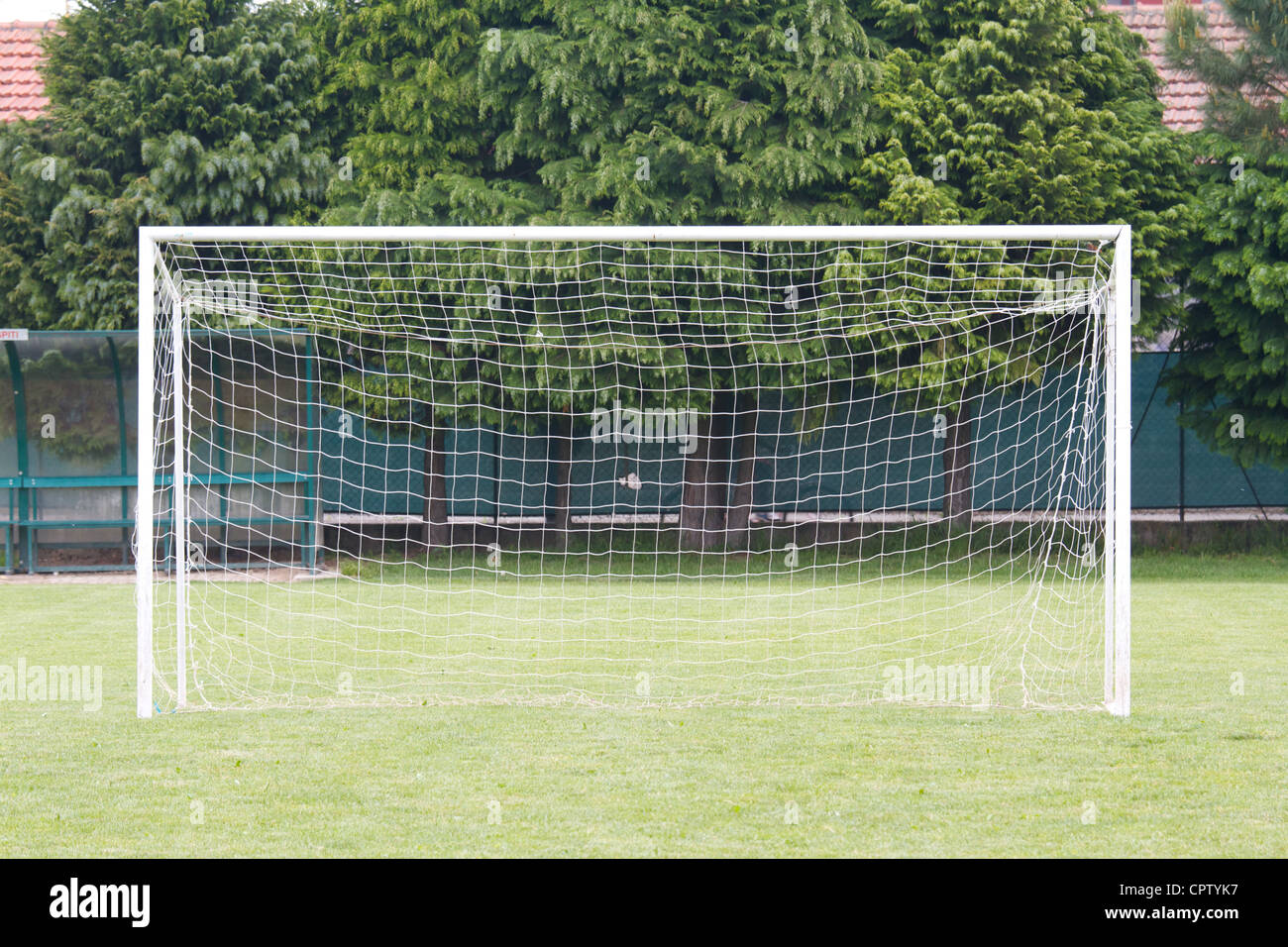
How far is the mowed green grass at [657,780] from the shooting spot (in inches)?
164

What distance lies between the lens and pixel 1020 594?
10.6m

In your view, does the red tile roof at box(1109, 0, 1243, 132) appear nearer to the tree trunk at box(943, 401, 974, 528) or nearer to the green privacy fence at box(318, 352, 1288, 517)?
the green privacy fence at box(318, 352, 1288, 517)

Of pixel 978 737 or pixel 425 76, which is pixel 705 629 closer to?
pixel 978 737

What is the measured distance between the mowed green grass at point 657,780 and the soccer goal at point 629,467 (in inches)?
19.2

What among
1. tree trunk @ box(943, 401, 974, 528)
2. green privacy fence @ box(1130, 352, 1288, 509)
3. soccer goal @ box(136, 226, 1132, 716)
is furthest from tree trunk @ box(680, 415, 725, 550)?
green privacy fence @ box(1130, 352, 1288, 509)

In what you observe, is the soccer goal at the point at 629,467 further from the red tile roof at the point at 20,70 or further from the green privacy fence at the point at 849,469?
the red tile roof at the point at 20,70

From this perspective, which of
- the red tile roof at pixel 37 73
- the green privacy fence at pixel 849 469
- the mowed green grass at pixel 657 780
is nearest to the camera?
the mowed green grass at pixel 657 780

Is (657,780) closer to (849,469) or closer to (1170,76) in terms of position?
(849,469)

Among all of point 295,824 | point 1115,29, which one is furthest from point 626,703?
point 1115,29

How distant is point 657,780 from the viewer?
4930 millimetres

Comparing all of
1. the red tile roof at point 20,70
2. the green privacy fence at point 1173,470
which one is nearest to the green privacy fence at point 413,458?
the green privacy fence at point 1173,470

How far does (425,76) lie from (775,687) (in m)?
8.71

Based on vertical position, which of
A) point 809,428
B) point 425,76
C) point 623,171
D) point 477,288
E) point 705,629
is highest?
point 425,76

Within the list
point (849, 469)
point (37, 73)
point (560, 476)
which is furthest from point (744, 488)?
point (37, 73)
